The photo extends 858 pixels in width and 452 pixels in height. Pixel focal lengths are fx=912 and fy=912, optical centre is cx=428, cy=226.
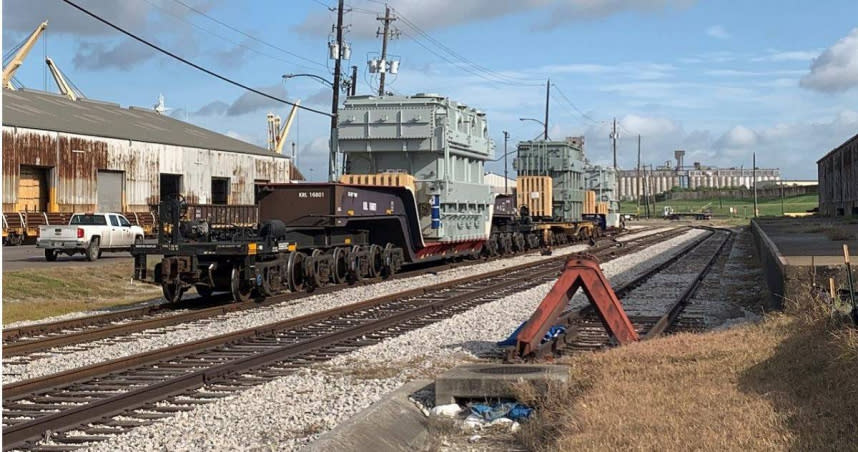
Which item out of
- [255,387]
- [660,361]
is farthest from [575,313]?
[255,387]

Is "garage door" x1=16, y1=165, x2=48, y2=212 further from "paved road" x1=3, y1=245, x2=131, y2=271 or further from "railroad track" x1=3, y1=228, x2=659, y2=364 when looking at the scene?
"railroad track" x1=3, y1=228, x2=659, y2=364

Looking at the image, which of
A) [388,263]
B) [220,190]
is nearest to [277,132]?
[220,190]

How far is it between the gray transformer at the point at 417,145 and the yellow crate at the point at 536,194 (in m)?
14.4

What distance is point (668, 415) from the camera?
18.9ft

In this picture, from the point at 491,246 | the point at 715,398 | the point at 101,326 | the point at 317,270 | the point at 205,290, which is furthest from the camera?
the point at 491,246

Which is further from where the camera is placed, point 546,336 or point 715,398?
point 546,336

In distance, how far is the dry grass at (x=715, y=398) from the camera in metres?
5.21

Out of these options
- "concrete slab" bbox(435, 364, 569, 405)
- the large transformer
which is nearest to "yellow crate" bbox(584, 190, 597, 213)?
the large transformer

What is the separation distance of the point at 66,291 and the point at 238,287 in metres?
6.72

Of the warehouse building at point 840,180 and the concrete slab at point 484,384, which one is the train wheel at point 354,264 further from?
the warehouse building at point 840,180

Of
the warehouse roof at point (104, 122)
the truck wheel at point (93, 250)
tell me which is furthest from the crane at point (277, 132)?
the truck wheel at point (93, 250)

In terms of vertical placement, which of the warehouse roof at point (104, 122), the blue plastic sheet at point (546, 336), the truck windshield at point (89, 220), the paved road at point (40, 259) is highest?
the warehouse roof at point (104, 122)

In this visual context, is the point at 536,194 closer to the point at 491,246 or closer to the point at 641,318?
the point at 491,246

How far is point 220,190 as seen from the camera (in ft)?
159
